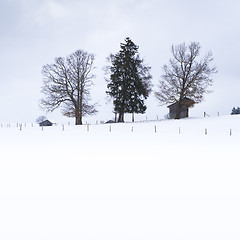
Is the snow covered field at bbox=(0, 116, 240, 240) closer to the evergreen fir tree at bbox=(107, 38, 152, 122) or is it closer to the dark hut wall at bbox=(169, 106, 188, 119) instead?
the evergreen fir tree at bbox=(107, 38, 152, 122)

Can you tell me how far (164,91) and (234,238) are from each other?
36362 millimetres

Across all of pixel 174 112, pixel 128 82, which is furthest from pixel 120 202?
pixel 174 112

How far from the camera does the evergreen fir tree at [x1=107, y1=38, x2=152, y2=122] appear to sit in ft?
122

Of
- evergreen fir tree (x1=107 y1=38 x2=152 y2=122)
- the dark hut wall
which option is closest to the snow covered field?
evergreen fir tree (x1=107 y1=38 x2=152 y2=122)

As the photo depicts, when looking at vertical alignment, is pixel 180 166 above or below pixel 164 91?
below

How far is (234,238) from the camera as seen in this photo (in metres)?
3.35

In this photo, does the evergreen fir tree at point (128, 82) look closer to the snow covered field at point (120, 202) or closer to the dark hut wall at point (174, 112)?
the dark hut wall at point (174, 112)

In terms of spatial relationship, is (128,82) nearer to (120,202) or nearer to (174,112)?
(174,112)

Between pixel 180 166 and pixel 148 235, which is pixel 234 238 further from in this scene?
pixel 180 166

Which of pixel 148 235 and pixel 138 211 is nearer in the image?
pixel 148 235

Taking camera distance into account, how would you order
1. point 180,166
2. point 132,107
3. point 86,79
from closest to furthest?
1. point 180,166
2. point 132,107
3. point 86,79

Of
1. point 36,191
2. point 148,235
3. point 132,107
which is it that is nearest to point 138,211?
point 148,235

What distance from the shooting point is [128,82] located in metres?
37.7

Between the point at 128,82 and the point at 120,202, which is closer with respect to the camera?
the point at 120,202
